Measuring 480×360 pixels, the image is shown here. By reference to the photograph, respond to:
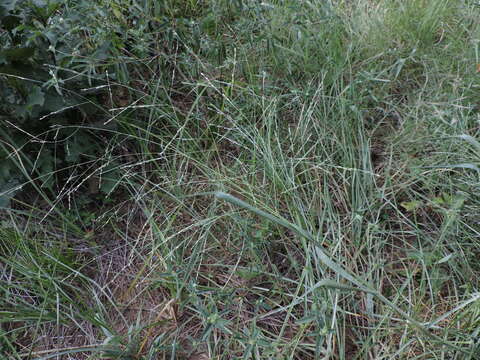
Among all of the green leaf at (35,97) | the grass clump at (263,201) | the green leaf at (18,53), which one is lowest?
the grass clump at (263,201)

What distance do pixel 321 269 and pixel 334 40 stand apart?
3.34 feet

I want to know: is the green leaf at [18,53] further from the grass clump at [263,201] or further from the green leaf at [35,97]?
the grass clump at [263,201]

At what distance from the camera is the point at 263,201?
163 centimetres

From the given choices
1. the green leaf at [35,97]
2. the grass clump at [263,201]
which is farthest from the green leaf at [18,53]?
the grass clump at [263,201]

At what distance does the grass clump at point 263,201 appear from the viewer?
4.52 feet

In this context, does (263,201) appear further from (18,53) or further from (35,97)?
(18,53)

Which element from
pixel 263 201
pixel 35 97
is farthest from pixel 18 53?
pixel 263 201

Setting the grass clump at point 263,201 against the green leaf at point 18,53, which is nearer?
the grass clump at point 263,201

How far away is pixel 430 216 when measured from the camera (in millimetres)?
1598

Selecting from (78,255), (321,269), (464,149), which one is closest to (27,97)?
(78,255)

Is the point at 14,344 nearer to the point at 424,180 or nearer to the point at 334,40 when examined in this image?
the point at 424,180

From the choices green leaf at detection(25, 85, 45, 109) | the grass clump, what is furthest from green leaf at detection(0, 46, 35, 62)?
the grass clump

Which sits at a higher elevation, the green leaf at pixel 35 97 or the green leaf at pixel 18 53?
the green leaf at pixel 18 53

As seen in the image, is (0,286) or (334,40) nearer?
(0,286)
